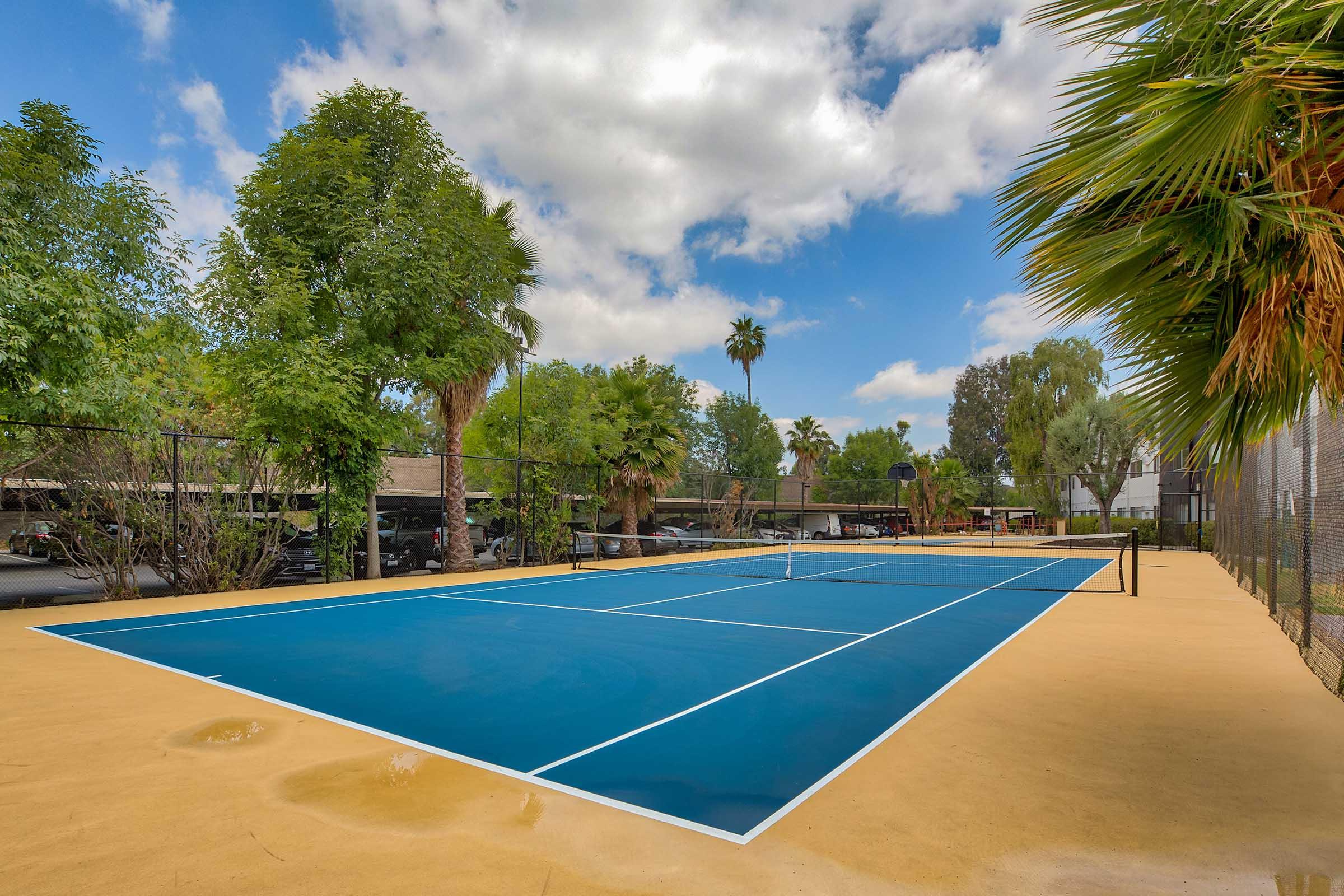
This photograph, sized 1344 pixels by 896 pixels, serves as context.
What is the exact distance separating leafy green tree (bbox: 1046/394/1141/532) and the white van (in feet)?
48.8

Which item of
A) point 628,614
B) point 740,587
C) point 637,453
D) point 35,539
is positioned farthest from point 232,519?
point 637,453

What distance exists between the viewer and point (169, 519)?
13484 millimetres

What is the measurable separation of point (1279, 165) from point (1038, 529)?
41022 millimetres

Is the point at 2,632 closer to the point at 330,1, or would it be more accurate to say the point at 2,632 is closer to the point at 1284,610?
the point at 330,1

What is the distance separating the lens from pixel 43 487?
40.5ft

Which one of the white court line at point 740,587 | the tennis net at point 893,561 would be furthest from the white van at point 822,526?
the white court line at point 740,587

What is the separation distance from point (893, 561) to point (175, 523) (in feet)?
64.1

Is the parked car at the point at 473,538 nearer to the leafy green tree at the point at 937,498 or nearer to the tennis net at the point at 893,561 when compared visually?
the tennis net at the point at 893,561

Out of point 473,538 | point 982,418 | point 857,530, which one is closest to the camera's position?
point 473,538

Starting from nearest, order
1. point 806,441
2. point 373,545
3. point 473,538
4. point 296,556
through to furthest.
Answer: point 296,556 → point 373,545 → point 473,538 → point 806,441

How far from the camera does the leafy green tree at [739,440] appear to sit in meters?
66.1

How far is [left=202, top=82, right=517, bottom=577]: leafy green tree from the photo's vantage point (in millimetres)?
14164

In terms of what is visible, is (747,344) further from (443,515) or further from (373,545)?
(373,545)

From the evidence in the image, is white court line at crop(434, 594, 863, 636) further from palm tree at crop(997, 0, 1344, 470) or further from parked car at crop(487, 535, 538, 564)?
parked car at crop(487, 535, 538, 564)
